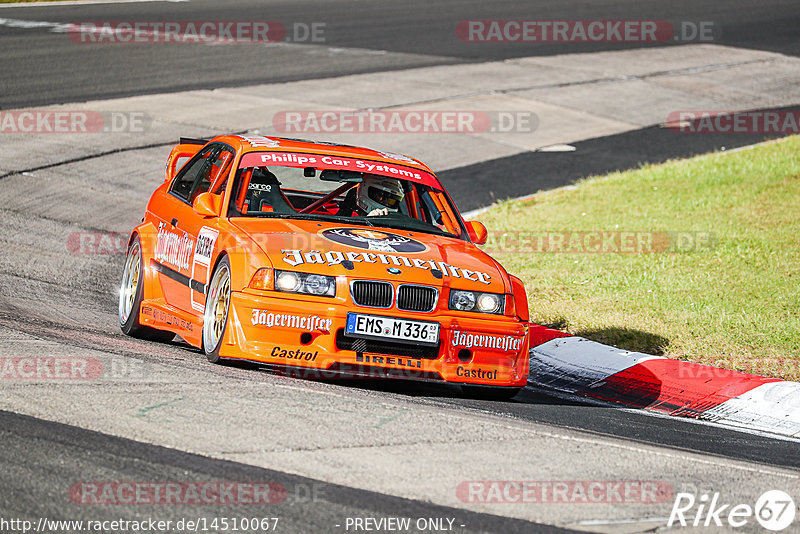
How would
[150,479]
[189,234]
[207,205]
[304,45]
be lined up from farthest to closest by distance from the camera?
1. [304,45]
2. [189,234]
3. [207,205]
4. [150,479]

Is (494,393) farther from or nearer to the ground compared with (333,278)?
nearer to the ground

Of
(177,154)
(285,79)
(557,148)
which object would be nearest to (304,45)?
(285,79)

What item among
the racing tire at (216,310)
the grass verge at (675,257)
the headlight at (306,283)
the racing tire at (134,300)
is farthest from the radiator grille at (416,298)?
the grass verge at (675,257)

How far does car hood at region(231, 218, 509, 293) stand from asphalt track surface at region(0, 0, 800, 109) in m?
12.6

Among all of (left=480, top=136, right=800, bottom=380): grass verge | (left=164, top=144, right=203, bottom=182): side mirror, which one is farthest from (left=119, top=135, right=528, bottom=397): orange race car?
(left=480, top=136, right=800, bottom=380): grass verge

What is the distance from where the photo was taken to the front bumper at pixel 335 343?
274 inches

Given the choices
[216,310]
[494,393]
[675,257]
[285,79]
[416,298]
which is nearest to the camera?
[416,298]

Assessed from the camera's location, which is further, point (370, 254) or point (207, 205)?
point (207, 205)

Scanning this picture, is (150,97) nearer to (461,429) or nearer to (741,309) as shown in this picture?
(741,309)

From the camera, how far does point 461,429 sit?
5855mm

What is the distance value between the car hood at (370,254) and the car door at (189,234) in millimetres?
381

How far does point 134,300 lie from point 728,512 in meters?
5.20

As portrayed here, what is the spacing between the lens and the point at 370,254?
7.32 meters

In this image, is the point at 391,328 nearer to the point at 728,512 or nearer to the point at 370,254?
the point at 370,254
